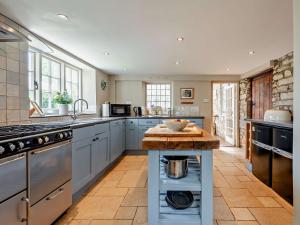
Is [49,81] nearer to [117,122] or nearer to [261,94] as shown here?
[117,122]

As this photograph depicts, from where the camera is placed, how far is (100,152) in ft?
10.8

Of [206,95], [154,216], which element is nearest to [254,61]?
[206,95]

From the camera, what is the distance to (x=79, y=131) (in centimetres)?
250

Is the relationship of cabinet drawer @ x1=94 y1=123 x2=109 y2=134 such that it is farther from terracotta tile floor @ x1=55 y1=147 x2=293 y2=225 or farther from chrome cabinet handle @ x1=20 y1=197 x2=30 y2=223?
chrome cabinet handle @ x1=20 y1=197 x2=30 y2=223

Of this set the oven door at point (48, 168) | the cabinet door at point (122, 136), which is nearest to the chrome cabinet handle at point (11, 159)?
the oven door at point (48, 168)

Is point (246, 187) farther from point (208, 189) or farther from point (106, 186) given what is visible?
point (106, 186)

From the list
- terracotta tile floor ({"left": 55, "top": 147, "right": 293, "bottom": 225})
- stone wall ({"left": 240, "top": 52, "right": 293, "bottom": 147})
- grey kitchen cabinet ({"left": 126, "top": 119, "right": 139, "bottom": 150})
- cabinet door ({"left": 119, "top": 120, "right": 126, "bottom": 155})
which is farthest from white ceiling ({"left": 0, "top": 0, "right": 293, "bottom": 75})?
terracotta tile floor ({"left": 55, "top": 147, "right": 293, "bottom": 225})

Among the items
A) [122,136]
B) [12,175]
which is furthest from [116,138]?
[12,175]

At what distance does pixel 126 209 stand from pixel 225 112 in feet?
19.7

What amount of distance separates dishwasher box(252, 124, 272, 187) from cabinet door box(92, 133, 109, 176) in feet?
7.85

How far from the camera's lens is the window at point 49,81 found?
3406mm

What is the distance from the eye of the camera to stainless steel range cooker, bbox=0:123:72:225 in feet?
4.37

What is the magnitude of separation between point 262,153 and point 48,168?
277 cm

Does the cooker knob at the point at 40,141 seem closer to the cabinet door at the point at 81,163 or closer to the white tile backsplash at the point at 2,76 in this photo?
the cabinet door at the point at 81,163
